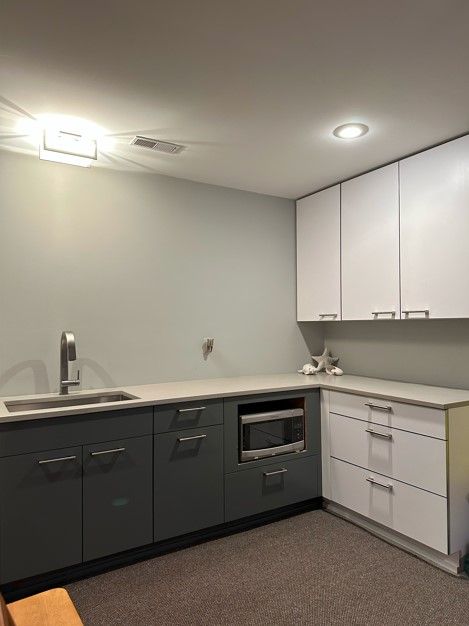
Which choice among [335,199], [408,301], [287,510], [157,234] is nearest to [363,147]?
[335,199]

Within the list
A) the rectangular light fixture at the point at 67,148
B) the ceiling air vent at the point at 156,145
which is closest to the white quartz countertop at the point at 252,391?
the rectangular light fixture at the point at 67,148

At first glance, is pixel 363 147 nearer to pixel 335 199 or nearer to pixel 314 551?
pixel 335 199

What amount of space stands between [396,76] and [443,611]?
2.41m

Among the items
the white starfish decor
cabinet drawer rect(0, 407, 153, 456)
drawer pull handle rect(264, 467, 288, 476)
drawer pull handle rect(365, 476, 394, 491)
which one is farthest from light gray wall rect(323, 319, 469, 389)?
cabinet drawer rect(0, 407, 153, 456)

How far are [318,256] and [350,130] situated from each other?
1238 millimetres

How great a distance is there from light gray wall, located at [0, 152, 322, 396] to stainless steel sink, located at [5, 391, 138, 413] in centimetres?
13

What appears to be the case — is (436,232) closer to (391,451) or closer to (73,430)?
(391,451)

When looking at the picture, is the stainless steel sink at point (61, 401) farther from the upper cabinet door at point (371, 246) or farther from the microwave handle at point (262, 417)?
the upper cabinet door at point (371, 246)

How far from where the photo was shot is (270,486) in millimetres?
2832

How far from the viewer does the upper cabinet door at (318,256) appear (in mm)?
3381

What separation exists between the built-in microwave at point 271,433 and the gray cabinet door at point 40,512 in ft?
3.40

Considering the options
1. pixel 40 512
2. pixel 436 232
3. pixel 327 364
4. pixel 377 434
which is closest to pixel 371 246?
A: pixel 436 232

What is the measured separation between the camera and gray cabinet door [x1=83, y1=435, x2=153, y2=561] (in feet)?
7.35

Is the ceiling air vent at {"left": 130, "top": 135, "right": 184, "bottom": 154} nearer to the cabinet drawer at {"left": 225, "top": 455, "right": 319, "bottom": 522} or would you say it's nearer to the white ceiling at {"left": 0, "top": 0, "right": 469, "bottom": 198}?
the white ceiling at {"left": 0, "top": 0, "right": 469, "bottom": 198}
